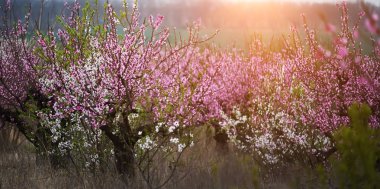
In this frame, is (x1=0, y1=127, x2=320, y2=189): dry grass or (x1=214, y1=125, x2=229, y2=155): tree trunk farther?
(x1=214, y1=125, x2=229, y2=155): tree trunk

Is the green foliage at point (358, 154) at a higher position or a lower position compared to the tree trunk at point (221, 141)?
lower

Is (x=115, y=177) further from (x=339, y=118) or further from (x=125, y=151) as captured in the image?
(x=339, y=118)

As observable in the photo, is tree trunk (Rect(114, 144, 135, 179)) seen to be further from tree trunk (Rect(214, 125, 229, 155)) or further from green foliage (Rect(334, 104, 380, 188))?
green foliage (Rect(334, 104, 380, 188))

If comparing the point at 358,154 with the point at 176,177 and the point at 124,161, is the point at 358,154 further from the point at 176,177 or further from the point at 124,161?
the point at 124,161

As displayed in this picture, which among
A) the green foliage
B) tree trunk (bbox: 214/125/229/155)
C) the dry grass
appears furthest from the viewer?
tree trunk (bbox: 214/125/229/155)

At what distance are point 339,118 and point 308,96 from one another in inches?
29.9

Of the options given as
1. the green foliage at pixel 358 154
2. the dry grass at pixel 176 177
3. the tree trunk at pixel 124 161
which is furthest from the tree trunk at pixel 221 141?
the green foliage at pixel 358 154

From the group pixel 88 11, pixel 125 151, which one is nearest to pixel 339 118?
pixel 125 151

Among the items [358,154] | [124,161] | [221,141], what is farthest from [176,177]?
[221,141]

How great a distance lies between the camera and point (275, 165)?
9.41 meters

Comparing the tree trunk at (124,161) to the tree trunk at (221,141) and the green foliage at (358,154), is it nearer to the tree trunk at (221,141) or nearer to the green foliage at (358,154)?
the tree trunk at (221,141)

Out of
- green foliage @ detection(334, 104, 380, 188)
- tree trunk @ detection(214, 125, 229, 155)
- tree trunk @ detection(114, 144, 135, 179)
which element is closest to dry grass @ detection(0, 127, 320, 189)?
tree trunk @ detection(114, 144, 135, 179)

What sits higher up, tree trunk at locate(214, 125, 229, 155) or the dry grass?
tree trunk at locate(214, 125, 229, 155)

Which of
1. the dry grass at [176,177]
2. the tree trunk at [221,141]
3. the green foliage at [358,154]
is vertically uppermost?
Result: the tree trunk at [221,141]
